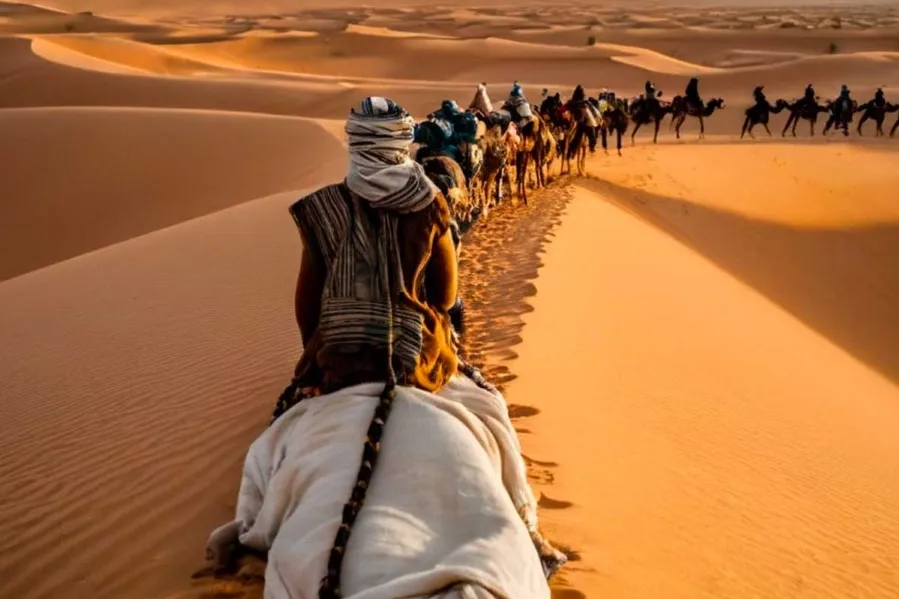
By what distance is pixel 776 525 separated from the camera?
5422 millimetres

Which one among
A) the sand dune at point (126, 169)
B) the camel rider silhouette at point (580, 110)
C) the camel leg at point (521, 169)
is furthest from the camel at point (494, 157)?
the sand dune at point (126, 169)

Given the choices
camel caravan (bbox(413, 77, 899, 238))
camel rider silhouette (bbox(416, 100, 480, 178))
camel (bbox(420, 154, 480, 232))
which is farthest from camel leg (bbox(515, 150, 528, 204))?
camel (bbox(420, 154, 480, 232))

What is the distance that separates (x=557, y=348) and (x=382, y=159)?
13.7 feet

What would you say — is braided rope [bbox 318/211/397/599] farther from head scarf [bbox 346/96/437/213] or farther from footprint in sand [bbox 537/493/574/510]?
footprint in sand [bbox 537/493/574/510]

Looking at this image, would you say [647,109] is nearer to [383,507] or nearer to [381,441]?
[381,441]

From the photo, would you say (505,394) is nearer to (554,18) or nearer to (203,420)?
(203,420)

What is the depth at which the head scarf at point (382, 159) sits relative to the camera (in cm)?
369

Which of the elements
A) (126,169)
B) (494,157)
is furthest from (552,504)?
(126,169)

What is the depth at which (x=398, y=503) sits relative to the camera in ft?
9.88

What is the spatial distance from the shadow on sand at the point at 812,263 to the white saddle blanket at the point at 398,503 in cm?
980

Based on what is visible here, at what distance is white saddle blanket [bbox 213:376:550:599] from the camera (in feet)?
9.05

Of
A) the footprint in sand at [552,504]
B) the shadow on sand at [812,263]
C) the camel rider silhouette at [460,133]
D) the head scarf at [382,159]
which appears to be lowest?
the shadow on sand at [812,263]

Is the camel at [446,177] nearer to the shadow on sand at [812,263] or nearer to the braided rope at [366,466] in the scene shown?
the braided rope at [366,466]

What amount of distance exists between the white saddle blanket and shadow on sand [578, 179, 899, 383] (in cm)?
980
